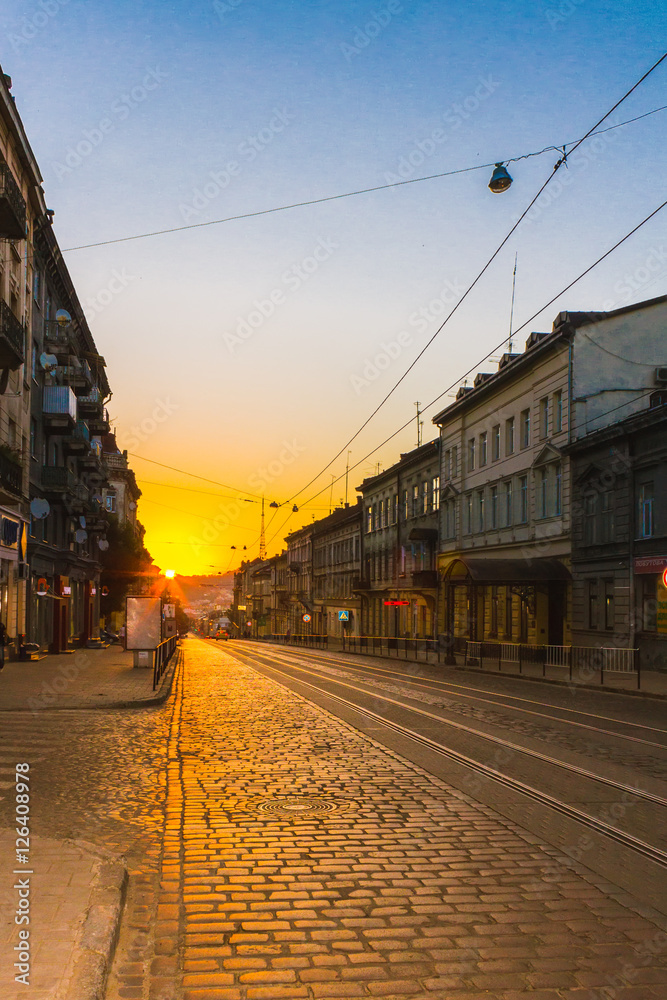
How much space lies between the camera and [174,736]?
1421cm

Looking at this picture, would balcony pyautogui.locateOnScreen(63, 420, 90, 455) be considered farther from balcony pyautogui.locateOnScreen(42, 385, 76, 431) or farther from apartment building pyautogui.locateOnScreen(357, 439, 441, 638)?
apartment building pyautogui.locateOnScreen(357, 439, 441, 638)

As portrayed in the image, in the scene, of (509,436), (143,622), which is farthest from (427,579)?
(143,622)

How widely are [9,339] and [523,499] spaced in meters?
24.4

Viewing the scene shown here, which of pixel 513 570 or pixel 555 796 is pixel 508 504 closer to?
pixel 513 570

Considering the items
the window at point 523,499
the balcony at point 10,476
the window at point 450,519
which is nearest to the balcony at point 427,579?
the window at point 450,519

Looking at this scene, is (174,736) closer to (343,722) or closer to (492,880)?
(343,722)

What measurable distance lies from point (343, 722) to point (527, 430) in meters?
28.0

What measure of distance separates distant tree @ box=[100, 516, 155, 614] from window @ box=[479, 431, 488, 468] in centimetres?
2383

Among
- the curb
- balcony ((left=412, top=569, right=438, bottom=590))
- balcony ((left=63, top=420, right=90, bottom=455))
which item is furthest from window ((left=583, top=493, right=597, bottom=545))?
the curb

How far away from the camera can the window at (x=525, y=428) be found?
137ft

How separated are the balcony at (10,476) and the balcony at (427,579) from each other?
28.3 meters

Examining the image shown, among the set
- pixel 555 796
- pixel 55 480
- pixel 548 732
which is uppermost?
pixel 55 480

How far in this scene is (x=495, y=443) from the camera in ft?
151

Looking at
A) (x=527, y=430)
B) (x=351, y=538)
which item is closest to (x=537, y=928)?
(x=527, y=430)
